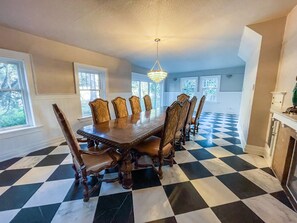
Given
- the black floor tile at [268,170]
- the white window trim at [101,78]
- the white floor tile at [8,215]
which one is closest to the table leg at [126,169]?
the white floor tile at [8,215]

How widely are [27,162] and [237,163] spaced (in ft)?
11.2

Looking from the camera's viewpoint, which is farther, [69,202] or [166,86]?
[166,86]

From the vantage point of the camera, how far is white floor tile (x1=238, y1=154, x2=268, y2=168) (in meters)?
2.05

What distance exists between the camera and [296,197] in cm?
131

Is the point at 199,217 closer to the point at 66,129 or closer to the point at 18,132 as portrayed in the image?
the point at 66,129

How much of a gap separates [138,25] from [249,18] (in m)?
1.81

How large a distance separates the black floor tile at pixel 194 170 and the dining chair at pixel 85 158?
1.01m

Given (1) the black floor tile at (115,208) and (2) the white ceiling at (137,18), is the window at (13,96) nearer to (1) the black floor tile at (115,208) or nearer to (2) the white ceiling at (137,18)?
(2) the white ceiling at (137,18)

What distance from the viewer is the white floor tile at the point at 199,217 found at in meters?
1.16

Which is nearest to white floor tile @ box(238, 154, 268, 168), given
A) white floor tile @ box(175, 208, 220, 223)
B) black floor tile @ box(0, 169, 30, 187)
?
white floor tile @ box(175, 208, 220, 223)

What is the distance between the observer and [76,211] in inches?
49.5

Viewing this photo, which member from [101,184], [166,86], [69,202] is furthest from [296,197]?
[166,86]

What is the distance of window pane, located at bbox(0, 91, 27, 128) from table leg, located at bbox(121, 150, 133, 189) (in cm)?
239

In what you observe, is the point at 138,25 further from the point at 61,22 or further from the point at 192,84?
the point at 192,84
